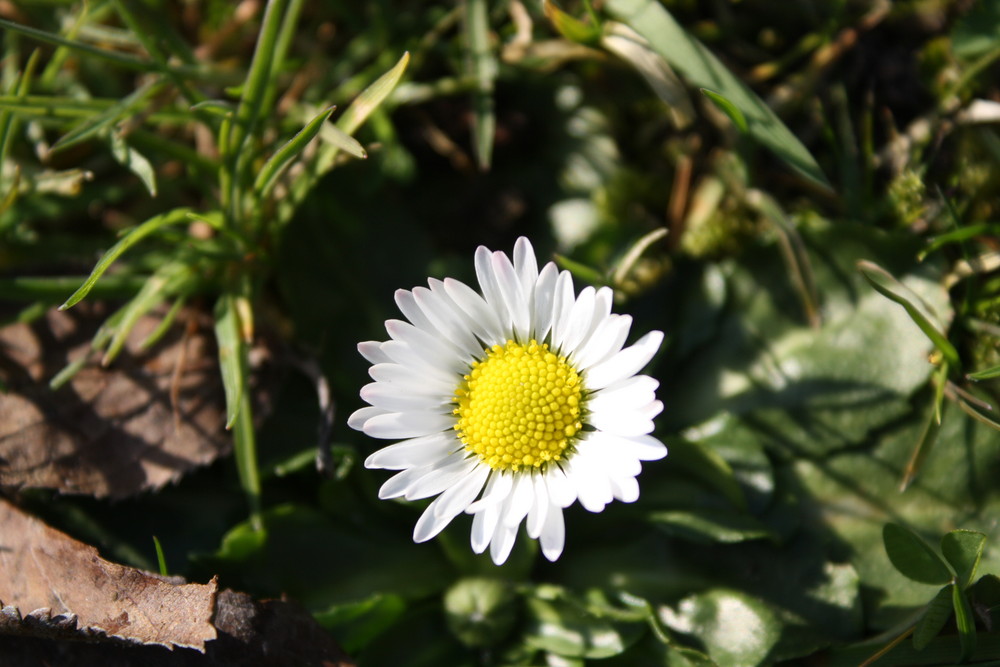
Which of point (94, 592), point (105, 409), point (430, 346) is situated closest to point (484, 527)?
point (430, 346)

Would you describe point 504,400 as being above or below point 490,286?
below

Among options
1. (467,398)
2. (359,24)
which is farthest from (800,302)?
(359,24)

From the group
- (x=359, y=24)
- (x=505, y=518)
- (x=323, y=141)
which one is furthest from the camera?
(x=359, y=24)

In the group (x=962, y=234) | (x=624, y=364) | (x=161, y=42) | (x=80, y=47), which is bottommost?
(x=624, y=364)

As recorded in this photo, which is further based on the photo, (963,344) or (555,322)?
(963,344)

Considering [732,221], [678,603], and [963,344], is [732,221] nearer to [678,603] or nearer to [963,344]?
[963,344]

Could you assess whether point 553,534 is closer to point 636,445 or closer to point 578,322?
point 636,445
